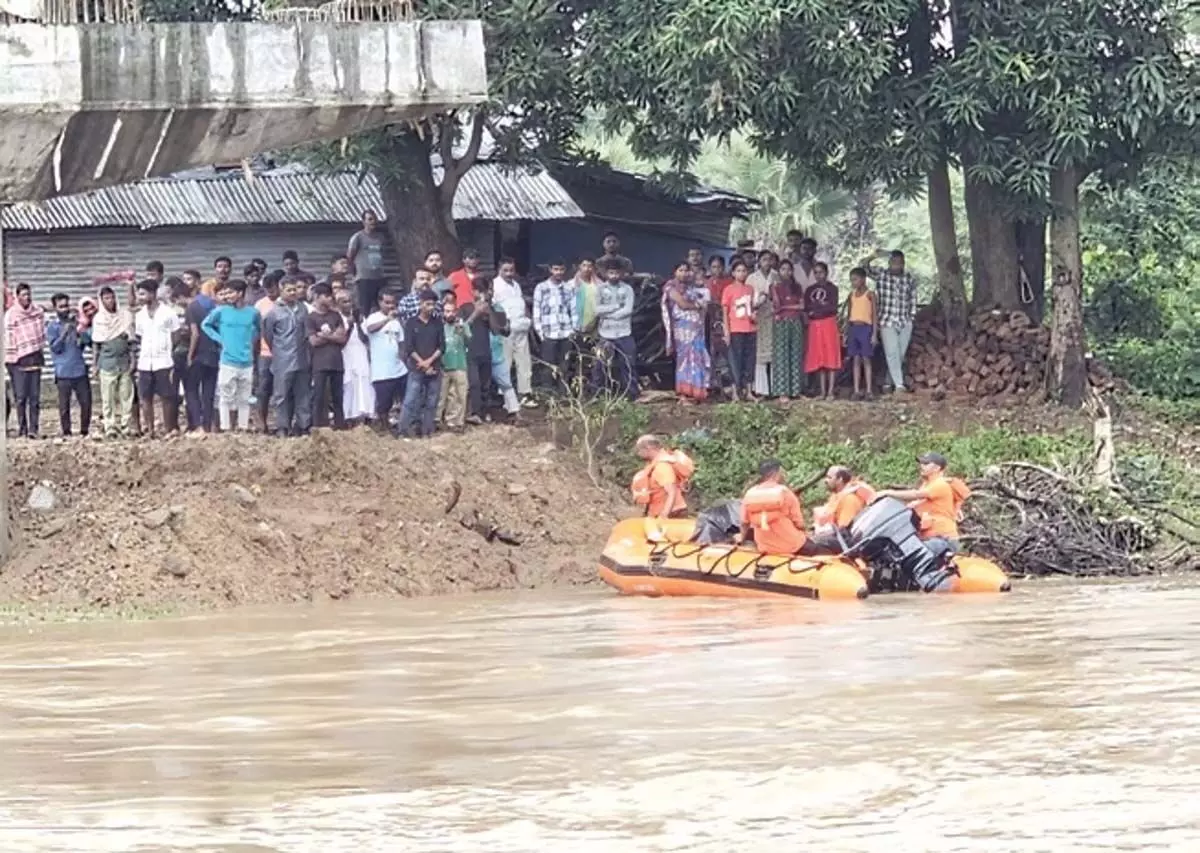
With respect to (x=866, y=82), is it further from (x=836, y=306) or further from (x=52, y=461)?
(x=52, y=461)

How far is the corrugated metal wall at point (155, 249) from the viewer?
28.0 m

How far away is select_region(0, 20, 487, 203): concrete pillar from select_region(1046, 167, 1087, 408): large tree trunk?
701 centimetres

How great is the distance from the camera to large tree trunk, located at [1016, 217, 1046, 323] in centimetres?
2408

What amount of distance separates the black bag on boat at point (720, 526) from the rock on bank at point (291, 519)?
5.57 ft

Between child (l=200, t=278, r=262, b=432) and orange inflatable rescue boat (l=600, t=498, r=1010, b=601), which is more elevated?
child (l=200, t=278, r=262, b=432)

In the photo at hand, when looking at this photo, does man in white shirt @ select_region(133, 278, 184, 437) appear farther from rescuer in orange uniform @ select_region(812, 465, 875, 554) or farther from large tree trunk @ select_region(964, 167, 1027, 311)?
large tree trunk @ select_region(964, 167, 1027, 311)

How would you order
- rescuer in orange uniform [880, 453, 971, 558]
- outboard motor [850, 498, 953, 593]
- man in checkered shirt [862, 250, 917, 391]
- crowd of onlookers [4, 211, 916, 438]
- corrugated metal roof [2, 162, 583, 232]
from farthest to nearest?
1. corrugated metal roof [2, 162, 583, 232]
2. man in checkered shirt [862, 250, 917, 391]
3. crowd of onlookers [4, 211, 916, 438]
4. rescuer in orange uniform [880, 453, 971, 558]
5. outboard motor [850, 498, 953, 593]

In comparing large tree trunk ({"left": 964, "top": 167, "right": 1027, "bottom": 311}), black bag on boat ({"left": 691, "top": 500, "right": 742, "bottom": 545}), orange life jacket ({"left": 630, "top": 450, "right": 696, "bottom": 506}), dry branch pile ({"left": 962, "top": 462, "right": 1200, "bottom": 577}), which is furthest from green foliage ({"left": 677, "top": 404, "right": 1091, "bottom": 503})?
black bag on boat ({"left": 691, "top": 500, "right": 742, "bottom": 545})

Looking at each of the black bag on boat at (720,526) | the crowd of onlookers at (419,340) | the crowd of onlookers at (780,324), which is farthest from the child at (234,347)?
the black bag on boat at (720,526)

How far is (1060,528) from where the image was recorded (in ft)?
61.7

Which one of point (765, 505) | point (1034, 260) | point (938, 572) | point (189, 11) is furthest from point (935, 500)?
point (189, 11)

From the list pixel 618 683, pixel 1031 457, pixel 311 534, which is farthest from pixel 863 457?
pixel 618 683

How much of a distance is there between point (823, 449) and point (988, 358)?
2707mm

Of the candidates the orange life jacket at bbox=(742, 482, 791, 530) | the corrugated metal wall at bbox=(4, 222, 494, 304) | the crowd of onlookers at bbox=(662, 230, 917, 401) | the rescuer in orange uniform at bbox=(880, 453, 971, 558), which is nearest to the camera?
the orange life jacket at bbox=(742, 482, 791, 530)
